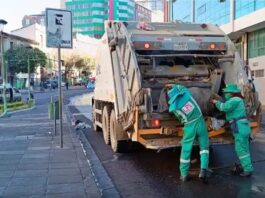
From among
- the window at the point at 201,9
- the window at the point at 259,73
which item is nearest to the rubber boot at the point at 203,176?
the window at the point at 259,73

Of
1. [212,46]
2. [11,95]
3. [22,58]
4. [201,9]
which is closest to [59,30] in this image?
[212,46]

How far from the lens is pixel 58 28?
11.4 m

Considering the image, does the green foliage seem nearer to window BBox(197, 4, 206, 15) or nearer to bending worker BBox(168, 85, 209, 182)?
window BBox(197, 4, 206, 15)

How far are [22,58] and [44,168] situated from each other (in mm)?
72308

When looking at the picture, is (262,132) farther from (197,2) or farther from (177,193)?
(197,2)

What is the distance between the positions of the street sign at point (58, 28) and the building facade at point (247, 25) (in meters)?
16.2

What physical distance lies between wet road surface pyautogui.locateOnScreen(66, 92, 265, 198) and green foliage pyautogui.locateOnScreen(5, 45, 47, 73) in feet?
228

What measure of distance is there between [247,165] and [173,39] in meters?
3.14

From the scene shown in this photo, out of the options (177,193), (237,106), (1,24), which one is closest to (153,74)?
(237,106)

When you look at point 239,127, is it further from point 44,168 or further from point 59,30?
point 59,30

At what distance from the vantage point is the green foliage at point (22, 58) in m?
79.3

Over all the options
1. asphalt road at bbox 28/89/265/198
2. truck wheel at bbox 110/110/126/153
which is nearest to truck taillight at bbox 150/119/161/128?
asphalt road at bbox 28/89/265/198

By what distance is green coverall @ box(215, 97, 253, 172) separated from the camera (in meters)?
8.15

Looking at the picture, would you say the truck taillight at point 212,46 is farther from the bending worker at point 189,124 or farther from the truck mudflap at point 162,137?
the bending worker at point 189,124
